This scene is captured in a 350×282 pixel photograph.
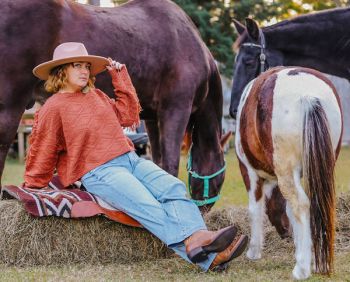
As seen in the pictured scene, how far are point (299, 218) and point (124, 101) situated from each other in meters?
1.54

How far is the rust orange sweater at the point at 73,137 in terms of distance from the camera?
4.26 meters

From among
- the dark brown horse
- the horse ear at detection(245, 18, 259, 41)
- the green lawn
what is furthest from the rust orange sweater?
the green lawn

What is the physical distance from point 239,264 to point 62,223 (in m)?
1.21

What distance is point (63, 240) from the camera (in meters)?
4.25

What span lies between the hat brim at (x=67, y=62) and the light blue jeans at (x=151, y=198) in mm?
684

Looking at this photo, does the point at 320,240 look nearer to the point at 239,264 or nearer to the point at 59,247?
the point at 239,264

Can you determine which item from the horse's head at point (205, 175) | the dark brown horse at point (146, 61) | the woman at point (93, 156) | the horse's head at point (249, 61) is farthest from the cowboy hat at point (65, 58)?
the horse's head at point (205, 175)

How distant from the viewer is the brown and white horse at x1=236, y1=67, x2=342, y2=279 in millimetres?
3697

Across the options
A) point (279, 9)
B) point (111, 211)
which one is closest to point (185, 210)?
point (111, 211)

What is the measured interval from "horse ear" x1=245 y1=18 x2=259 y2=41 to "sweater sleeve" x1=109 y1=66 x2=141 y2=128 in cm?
132

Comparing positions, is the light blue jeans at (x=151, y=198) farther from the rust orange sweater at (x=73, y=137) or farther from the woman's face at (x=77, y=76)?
the woman's face at (x=77, y=76)

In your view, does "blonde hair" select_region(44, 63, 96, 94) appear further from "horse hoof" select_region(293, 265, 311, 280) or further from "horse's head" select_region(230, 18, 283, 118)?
"horse hoof" select_region(293, 265, 311, 280)

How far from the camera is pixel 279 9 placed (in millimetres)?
19734

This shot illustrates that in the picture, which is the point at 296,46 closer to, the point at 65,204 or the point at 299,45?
the point at 299,45
